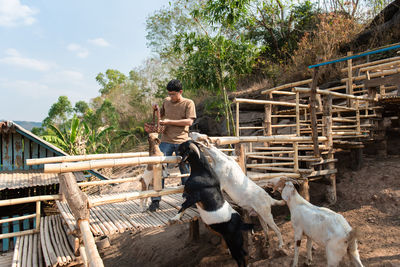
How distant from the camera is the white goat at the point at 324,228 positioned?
236cm

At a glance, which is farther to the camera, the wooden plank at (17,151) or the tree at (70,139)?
the tree at (70,139)

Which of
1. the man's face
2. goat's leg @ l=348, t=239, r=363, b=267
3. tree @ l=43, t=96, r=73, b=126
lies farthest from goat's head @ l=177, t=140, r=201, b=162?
tree @ l=43, t=96, r=73, b=126

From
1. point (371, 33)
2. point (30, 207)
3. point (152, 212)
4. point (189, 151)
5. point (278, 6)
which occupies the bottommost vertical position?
point (30, 207)

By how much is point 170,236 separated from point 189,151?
3256 millimetres

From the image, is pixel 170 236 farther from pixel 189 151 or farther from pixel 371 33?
pixel 371 33

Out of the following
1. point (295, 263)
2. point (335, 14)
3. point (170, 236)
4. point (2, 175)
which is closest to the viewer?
point (295, 263)

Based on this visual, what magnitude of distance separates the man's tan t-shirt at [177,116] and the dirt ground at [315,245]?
5.74 ft

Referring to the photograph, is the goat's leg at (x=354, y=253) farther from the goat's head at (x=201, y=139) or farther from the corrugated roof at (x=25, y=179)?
the corrugated roof at (x=25, y=179)

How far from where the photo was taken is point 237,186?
2.83m

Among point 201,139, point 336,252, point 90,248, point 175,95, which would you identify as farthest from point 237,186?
point 90,248

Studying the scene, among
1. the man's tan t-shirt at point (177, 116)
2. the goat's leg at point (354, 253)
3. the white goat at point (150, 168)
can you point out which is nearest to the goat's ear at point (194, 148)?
the white goat at point (150, 168)

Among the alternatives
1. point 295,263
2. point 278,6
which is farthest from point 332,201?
point 278,6

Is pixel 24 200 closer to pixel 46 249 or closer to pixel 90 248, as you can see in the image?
pixel 46 249

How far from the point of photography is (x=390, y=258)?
2945 millimetres
